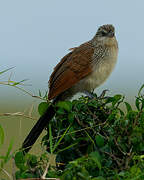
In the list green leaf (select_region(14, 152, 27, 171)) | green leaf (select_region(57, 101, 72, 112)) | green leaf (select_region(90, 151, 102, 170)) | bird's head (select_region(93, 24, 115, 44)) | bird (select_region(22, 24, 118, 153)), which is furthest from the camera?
bird's head (select_region(93, 24, 115, 44))

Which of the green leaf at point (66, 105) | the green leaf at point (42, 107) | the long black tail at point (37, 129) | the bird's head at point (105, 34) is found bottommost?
the long black tail at point (37, 129)

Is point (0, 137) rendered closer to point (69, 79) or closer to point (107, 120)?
point (107, 120)

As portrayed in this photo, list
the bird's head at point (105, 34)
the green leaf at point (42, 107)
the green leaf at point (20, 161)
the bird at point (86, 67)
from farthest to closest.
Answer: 1. the bird's head at point (105, 34)
2. the bird at point (86, 67)
3. the green leaf at point (42, 107)
4. the green leaf at point (20, 161)

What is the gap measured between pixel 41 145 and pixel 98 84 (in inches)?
44.5

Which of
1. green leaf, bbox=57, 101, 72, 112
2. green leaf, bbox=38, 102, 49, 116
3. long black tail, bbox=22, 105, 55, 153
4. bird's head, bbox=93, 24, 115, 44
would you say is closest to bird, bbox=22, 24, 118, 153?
bird's head, bbox=93, 24, 115, 44

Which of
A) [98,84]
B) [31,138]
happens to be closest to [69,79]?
[98,84]

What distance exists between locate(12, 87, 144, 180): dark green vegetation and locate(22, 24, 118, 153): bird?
0.59 metres

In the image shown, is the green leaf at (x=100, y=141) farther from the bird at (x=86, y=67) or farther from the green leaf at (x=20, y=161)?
the bird at (x=86, y=67)

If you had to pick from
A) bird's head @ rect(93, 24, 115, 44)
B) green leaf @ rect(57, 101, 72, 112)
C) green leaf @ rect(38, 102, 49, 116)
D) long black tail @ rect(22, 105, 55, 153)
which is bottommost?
long black tail @ rect(22, 105, 55, 153)

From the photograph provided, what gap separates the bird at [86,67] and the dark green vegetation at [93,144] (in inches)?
23.3

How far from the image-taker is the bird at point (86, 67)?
93.1 inches

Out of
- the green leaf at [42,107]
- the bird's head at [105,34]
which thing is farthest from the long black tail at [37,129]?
the bird's head at [105,34]

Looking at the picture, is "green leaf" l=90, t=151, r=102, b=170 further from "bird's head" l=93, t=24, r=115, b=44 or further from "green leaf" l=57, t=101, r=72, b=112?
"bird's head" l=93, t=24, r=115, b=44

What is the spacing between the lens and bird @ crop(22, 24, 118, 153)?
7.76 ft
